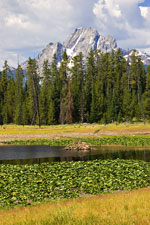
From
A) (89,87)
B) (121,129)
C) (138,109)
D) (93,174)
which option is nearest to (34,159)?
(93,174)

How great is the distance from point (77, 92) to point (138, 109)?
2091cm

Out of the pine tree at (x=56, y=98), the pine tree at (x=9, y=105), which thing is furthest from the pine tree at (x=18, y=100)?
the pine tree at (x=56, y=98)

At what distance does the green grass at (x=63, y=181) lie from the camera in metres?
18.0

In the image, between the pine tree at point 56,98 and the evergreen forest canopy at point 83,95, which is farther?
the pine tree at point 56,98

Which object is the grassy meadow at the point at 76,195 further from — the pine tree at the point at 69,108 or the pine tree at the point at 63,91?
the pine tree at the point at 63,91

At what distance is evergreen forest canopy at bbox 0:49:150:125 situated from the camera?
9238 cm

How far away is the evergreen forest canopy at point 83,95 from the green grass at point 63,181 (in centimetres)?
6156

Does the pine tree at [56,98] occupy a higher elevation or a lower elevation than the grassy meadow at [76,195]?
higher

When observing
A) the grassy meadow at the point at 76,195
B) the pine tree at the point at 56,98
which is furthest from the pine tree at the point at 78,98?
the grassy meadow at the point at 76,195

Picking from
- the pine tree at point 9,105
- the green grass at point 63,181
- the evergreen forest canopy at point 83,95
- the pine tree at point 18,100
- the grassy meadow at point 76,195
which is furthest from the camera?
the pine tree at point 9,105

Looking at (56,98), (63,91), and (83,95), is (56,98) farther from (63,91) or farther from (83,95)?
(83,95)

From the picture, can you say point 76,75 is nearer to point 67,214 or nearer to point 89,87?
point 89,87

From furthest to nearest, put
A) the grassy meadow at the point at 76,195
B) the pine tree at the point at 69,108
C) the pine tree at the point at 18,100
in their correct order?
the pine tree at the point at 18,100 → the pine tree at the point at 69,108 → the grassy meadow at the point at 76,195

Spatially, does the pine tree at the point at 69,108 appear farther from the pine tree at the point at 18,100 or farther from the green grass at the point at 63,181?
the green grass at the point at 63,181
